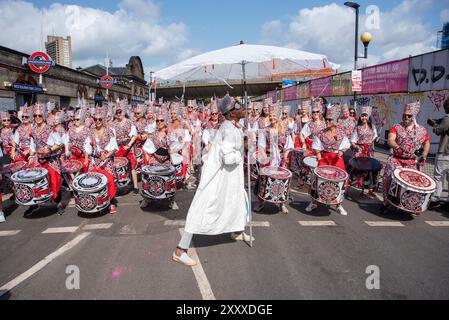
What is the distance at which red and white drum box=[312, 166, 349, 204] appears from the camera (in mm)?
5918

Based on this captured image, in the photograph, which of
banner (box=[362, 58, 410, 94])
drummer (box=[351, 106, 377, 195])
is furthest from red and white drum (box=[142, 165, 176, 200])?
banner (box=[362, 58, 410, 94])

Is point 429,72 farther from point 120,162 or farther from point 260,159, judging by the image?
point 120,162

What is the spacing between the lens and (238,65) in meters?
7.87

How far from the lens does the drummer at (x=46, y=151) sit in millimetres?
6543

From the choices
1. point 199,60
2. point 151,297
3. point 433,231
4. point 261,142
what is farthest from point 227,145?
point 199,60

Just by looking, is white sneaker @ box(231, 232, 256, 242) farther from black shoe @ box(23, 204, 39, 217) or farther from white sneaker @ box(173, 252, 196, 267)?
black shoe @ box(23, 204, 39, 217)

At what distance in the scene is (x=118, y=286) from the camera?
142 inches

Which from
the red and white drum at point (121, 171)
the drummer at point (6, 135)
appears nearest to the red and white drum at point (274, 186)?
the red and white drum at point (121, 171)

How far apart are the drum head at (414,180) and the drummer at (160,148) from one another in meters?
4.19

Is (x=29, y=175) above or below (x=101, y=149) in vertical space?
below

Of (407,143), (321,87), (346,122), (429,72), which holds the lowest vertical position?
(407,143)

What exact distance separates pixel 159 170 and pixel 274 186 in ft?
7.08

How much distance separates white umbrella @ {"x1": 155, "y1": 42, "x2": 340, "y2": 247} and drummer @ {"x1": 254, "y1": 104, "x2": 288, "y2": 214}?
3.32 feet

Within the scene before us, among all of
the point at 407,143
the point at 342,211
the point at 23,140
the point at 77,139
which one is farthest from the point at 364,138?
the point at 23,140
